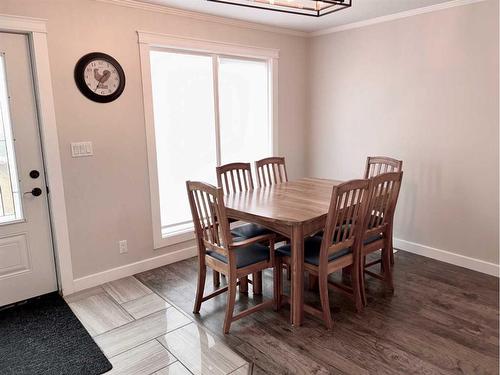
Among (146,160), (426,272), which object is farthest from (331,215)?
(146,160)

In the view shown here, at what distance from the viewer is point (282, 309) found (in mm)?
2791

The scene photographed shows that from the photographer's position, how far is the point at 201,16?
3580 millimetres

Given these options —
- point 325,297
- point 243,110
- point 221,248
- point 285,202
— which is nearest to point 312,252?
point 325,297

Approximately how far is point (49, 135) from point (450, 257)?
3.75m

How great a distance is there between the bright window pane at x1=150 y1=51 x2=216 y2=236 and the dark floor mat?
1.27 metres

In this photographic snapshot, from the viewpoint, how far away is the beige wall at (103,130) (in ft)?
9.40

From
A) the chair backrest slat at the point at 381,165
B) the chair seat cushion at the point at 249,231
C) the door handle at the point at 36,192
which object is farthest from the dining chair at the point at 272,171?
the door handle at the point at 36,192

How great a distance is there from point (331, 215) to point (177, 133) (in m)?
1.99

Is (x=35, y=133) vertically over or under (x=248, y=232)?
over

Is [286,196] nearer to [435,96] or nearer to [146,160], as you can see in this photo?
[146,160]

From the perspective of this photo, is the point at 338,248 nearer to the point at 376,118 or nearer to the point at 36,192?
the point at 376,118

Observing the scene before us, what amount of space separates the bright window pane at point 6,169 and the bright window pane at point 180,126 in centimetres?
120

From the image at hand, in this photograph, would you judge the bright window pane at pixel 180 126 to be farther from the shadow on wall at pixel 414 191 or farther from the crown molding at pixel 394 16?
the shadow on wall at pixel 414 191

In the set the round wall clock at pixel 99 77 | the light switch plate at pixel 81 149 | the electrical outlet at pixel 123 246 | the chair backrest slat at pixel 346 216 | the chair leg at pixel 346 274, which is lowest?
the chair leg at pixel 346 274
